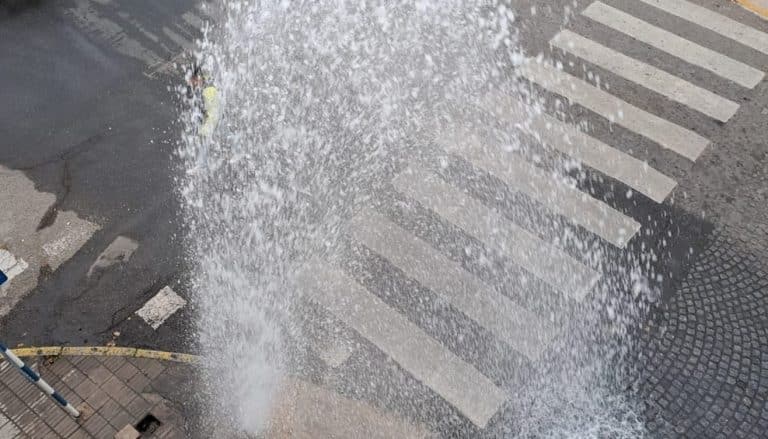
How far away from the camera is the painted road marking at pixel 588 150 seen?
26.7 ft

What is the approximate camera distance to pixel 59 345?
704cm

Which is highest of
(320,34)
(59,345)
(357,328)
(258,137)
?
(320,34)

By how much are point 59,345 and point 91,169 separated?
2.56 meters

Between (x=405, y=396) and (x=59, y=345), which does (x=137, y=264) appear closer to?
(x=59, y=345)

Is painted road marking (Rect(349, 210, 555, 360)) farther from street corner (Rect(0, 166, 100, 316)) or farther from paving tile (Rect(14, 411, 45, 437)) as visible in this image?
paving tile (Rect(14, 411, 45, 437))

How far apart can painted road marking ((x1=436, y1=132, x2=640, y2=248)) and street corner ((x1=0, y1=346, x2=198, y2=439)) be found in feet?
13.8

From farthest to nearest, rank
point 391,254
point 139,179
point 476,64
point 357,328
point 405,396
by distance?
point 476,64
point 139,179
point 391,254
point 357,328
point 405,396

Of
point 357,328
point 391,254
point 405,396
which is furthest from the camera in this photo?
point 391,254

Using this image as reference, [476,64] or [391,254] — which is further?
[476,64]

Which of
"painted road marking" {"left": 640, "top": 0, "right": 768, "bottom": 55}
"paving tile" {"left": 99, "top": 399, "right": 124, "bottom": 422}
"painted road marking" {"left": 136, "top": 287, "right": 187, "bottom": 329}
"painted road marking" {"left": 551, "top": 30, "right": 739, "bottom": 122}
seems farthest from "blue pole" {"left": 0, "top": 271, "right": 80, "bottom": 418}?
"painted road marking" {"left": 640, "top": 0, "right": 768, "bottom": 55}

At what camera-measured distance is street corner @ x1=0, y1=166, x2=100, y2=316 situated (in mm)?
7652

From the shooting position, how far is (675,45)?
31.6 ft

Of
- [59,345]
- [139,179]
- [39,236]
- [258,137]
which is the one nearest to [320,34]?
[258,137]

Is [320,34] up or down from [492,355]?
up
